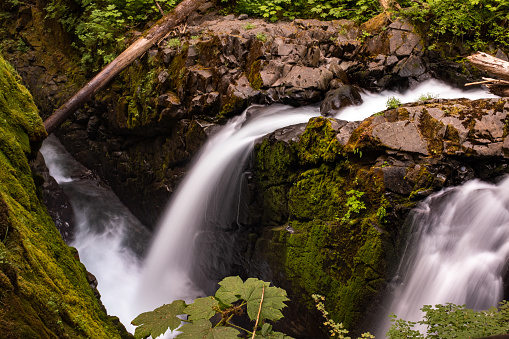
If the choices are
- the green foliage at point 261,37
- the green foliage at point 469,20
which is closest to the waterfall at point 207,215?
the green foliage at point 261,37

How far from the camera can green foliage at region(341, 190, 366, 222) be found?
4.69 metres

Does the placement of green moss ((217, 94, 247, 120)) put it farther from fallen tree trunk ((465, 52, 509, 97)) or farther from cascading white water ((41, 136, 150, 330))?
fallen tree trunk ((465, 52, 509, 97))

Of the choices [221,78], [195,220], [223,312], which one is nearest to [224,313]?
[223,312]

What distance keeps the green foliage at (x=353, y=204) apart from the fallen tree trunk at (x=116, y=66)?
19.2ft

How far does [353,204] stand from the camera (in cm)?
472

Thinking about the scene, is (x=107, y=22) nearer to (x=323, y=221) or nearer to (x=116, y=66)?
(x=116, y=66)

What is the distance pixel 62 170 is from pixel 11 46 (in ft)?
14.5

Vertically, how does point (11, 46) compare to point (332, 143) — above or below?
above

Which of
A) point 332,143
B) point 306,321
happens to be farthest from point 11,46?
point 306,321

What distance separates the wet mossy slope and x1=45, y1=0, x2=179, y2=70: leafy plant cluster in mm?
5358

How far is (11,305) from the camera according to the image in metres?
1.68

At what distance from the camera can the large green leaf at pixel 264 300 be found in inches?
81.4

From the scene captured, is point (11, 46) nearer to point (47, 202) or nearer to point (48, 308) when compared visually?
point (47, 202)

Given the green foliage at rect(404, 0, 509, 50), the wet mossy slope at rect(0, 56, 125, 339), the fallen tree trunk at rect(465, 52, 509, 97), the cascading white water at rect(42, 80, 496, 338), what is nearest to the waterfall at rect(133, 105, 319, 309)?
the cascading white water at rect(42, 80, 496, 338)
